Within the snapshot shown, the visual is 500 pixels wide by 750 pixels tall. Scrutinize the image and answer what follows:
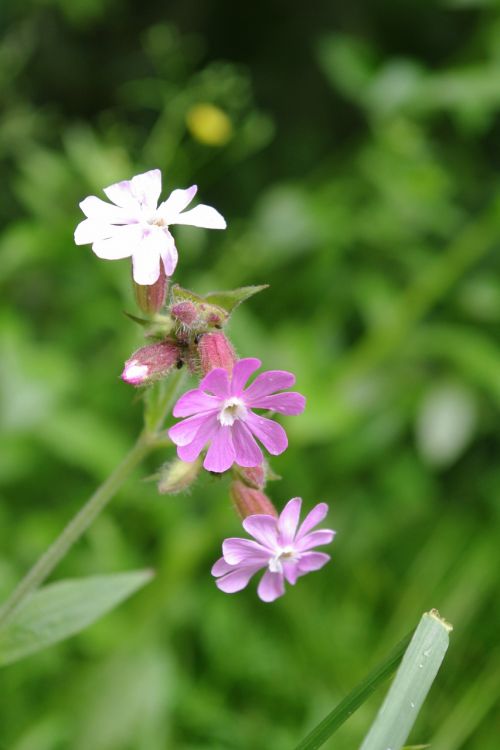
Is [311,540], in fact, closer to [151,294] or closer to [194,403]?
[194,403]

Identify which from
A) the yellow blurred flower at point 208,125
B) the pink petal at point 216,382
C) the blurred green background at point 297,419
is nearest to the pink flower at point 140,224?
the pink petal at point 216,382

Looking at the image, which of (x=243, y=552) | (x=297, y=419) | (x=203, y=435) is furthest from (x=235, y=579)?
(x=297, y=419)

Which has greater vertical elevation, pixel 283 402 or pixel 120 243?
pixel 120 243

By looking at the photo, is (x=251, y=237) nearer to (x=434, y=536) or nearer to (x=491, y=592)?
(x=434, y=536)

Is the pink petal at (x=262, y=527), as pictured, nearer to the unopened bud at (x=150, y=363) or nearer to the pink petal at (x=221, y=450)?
the pink petal at (x=221, y=450)

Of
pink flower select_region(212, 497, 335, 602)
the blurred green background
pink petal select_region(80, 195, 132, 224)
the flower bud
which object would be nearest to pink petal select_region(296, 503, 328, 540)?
pink flower select_region(212, 497, 335, 602)

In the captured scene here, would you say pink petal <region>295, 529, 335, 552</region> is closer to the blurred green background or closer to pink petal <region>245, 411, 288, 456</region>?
pink petal <region>245, 411, 288, 456</region>
